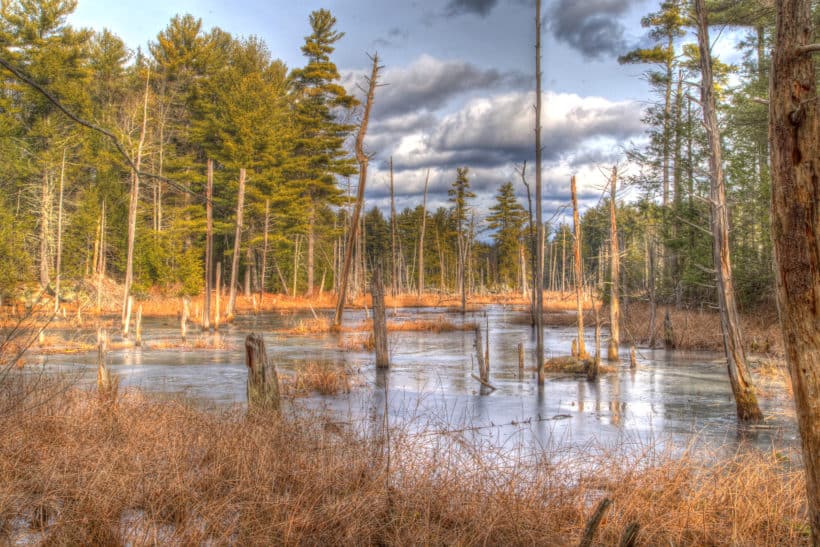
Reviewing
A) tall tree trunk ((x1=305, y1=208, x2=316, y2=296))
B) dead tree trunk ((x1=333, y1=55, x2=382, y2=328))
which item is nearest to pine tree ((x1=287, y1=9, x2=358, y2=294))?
tall tree trunk ((x1=305, y1=208, x2=316, y2=296))

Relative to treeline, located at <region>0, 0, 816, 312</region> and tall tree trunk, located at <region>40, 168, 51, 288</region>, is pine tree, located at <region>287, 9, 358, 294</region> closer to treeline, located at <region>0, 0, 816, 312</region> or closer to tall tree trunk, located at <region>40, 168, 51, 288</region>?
treeline, located at <region>0, 0, 816, 312</region>

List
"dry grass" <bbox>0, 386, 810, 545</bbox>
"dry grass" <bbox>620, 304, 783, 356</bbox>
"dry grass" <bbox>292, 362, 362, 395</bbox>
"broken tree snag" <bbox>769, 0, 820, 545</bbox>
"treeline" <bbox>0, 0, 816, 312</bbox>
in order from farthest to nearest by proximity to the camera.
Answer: "treeline" <bbox>0, 0, 816, 312</bbox> < "dry grass" <bbox>620, 304, 783, 356</bbox> < "dry grass" <bbox>292, 362, 362, 395</bbox> < "dry grass" <bbox>0, 386, 810, 545</bbox> < "broken tree snag" <bbox>769, 0, 820, 545</bbox>

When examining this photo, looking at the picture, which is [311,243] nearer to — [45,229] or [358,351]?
[45,229]

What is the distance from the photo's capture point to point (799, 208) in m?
3.26

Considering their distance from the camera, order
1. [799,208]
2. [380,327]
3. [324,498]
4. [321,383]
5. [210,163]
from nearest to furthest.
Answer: [799,208] → [324,498] → [321,383] → [380,327] → [210,163]

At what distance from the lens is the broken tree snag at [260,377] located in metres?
8.39

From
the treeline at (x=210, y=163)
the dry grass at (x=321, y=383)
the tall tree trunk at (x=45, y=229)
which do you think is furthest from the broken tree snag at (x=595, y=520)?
the tall tree trunk at (x=45, y=229)

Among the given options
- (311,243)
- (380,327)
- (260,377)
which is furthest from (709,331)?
(311,243)

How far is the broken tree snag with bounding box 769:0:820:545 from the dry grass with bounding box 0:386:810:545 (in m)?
1.28

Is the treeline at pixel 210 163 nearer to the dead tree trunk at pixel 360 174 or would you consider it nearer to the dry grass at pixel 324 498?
the dead tree trunk at pixel 360 174

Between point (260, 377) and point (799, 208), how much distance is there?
6947 mm

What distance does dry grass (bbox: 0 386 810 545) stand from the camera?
14.6 ft

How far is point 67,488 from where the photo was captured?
15.8ft

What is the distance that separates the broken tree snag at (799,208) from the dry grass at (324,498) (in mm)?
1275
